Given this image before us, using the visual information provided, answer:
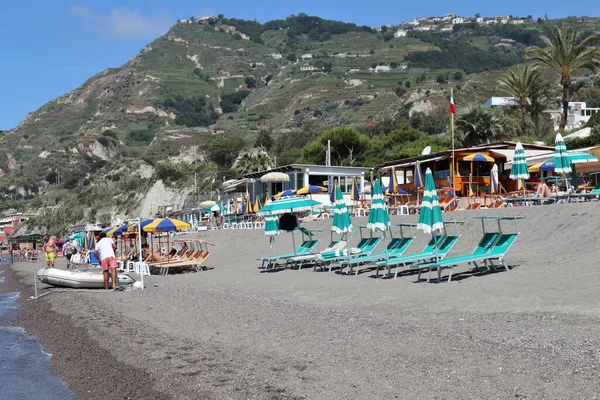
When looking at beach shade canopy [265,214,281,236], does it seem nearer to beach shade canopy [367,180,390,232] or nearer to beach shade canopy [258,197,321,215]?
beach shade canopy [258,197,321,215]

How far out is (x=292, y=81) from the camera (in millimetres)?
158625

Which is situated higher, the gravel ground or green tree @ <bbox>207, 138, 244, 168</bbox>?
green tree @ <bbox>207, 138, 244, 168</bbox>

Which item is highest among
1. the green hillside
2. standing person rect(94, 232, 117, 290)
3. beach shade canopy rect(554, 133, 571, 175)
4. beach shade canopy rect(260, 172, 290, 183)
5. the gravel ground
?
the green hillside

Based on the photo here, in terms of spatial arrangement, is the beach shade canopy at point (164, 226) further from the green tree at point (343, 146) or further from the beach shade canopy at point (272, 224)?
the green tree at point (343, 146)

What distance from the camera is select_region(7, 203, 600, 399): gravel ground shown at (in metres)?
6.68

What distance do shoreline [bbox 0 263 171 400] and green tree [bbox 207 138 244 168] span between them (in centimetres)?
7671

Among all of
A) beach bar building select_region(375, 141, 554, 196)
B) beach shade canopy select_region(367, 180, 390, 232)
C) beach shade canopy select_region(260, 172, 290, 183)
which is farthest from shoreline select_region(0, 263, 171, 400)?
beach shade canopy select_region(260, 172, 290, 183)

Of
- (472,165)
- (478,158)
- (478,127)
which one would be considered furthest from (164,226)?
(478,127)

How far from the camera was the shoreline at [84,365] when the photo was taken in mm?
7801

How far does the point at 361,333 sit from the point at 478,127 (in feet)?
111

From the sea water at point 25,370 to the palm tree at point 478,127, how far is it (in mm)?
32128

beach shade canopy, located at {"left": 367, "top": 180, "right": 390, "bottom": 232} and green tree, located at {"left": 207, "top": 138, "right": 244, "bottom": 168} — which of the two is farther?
green tree, located at {"left": 207, "top": 138, "right": 244, "bottom": 168}

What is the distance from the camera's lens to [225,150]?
92562mm

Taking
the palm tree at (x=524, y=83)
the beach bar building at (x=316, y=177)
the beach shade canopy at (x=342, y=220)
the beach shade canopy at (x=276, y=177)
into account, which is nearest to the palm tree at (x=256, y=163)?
the beach bar building at (x=316, y=177)
